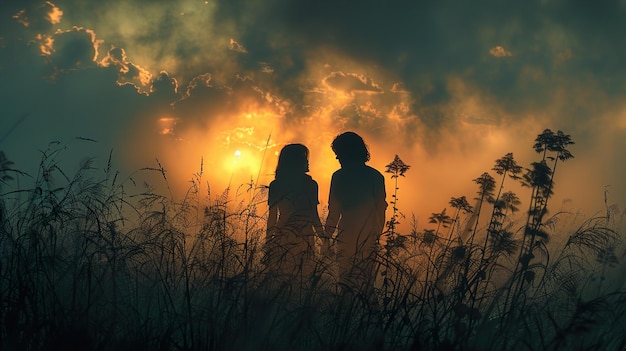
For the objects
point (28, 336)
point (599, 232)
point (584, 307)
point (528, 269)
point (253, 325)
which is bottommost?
point (28, 336)

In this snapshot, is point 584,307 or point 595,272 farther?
point 595,272

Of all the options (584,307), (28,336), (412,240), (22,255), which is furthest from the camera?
(412,240)

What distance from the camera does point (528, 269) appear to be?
371 centimetres

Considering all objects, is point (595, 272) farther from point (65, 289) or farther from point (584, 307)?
point (65, 289)

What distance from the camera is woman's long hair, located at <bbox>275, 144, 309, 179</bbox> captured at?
7.14m

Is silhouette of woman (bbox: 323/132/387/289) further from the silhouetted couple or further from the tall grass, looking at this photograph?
the tall grass

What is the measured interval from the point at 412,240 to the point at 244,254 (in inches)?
50.8

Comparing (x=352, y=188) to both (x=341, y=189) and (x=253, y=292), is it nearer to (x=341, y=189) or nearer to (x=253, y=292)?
(x=341, y=189)

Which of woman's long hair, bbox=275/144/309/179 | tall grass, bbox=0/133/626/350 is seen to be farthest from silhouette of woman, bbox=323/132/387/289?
tall grass, bbox=0/133/626/350

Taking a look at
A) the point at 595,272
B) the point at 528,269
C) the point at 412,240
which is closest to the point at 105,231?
the point at 412,240

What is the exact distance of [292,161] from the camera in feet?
23.4

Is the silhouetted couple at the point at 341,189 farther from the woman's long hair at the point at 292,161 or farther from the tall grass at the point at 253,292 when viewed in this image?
the tall grass at the point at 253,292

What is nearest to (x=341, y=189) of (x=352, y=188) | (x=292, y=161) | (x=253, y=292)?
(x=352, y=188)

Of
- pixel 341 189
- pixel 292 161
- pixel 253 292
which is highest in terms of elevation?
pixel 292 161
